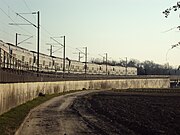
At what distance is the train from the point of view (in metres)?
37.7

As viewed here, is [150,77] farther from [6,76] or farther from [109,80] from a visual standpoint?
[6,76]

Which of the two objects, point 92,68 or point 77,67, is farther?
point 92,68

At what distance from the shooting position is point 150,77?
149625mm

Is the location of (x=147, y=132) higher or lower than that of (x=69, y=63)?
lower

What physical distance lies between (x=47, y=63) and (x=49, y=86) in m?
19.4

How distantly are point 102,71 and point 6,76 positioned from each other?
356 feet

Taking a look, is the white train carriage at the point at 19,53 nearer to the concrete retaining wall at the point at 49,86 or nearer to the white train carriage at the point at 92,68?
the concrete retaining wall at the point at 49,86

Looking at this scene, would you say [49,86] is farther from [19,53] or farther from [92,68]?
[92,68]

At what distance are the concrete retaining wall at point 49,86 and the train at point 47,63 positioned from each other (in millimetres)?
2034

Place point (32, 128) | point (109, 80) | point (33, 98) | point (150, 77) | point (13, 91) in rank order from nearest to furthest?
point (32, 128) < point (13, 91) < point (33, 98) < point (109, 80) < point (150, 77)

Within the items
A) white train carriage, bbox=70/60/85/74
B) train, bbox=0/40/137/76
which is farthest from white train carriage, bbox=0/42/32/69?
white train carriage, bbox=70/60/85/74

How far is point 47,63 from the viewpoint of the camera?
3255 inches

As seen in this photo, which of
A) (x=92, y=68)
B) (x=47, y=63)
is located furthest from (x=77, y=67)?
(x=47, y=63)

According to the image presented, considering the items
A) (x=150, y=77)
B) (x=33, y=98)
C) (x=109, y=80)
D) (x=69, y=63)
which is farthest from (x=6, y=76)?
(x=150, y=77)
